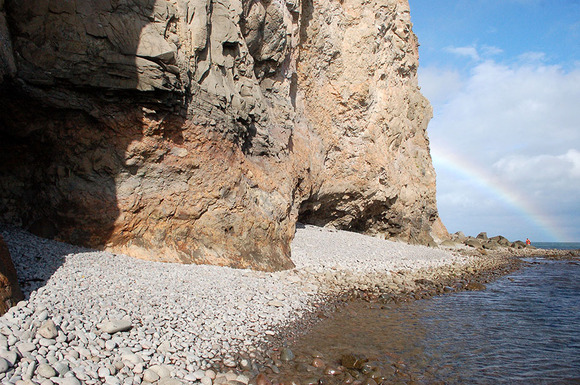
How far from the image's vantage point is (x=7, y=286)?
221 inches

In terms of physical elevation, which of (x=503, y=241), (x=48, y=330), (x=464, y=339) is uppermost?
(x=503, y=241)

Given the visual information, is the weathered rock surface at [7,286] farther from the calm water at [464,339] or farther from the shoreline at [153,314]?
the calm water at [464,339]

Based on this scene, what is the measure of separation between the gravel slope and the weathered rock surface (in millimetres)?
147

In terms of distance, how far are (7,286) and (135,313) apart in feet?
6.57

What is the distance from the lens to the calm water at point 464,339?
7.06m

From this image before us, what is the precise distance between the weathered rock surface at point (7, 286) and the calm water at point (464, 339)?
190 inches

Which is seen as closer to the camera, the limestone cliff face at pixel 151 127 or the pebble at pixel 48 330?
the pebble at pixel 48 330

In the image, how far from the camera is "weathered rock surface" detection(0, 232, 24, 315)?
5438 mm

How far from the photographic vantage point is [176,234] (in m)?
11.7

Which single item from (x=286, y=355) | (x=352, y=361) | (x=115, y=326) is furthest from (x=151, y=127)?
(x=352, y=361)

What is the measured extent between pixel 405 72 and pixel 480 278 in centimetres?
1680

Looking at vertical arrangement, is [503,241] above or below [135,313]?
above

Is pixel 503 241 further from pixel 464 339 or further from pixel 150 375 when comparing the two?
pixel 150 375

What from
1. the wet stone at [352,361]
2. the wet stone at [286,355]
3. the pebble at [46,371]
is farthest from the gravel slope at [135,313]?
the wet stone at [352,361]
